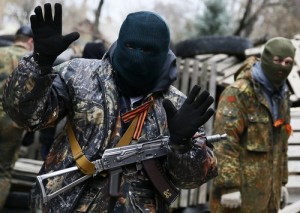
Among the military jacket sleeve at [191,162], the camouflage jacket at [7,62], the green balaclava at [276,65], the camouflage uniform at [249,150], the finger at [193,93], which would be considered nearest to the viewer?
the finger at [193,93]

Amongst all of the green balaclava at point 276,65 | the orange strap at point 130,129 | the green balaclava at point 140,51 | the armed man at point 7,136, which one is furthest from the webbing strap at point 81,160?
the armed man at point 7,136

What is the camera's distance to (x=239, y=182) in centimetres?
493

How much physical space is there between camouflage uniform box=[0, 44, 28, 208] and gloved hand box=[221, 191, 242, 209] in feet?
7.83

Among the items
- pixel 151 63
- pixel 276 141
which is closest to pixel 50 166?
pixel 151 63

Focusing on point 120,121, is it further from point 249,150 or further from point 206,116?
point 249,150

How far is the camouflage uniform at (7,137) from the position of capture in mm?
5961

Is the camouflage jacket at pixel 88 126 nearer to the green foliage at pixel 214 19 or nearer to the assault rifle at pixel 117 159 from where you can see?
the assault rifle at pixel 117 159

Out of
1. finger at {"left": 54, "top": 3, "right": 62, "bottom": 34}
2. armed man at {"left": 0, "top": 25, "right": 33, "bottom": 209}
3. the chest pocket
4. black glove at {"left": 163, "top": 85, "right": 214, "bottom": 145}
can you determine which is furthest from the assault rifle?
armed man at {"left": 0, "top": 25, "right": 33, "bottom": 209}

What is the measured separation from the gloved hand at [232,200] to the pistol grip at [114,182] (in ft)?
6.77

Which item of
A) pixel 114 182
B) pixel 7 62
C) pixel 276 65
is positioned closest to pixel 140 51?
pixel 114 182

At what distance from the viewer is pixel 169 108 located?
288 cm

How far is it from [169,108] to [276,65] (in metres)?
2.51

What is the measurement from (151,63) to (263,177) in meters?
2.34

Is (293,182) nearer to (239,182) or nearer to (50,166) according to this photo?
(239,182)
